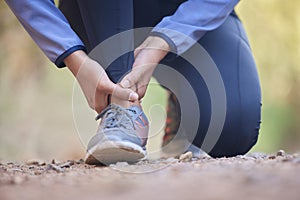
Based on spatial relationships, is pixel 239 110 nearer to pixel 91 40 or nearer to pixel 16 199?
pixel 91 40

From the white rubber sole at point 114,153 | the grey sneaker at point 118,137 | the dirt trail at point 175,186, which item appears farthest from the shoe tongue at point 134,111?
the dirt trail at point 175,186

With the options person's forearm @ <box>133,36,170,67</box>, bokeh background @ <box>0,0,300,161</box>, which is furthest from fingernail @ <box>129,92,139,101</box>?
bokeh background @ <box>0,0,300,161</box>

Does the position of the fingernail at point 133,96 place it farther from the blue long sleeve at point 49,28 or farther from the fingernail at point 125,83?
the blue long sleeve at point 49,28

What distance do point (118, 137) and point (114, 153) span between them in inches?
1.6

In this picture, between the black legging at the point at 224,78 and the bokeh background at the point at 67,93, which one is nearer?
the black legging at the point at 224,78

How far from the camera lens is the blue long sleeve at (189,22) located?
5.19ft

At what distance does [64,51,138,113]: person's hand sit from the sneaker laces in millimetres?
35

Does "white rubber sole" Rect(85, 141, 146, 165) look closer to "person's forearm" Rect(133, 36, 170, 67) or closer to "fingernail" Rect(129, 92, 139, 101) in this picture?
"fingernail" Rect(129, 92, 139, 101)

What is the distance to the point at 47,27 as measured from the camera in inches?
61.8

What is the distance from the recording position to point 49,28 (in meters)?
1.57

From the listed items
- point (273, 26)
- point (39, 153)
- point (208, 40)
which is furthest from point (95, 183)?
point (273, 26)

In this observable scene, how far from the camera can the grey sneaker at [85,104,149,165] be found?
1347mm

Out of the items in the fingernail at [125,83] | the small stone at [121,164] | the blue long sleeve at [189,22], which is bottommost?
the small stone at [121,164]

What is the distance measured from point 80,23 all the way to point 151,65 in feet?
1.22
